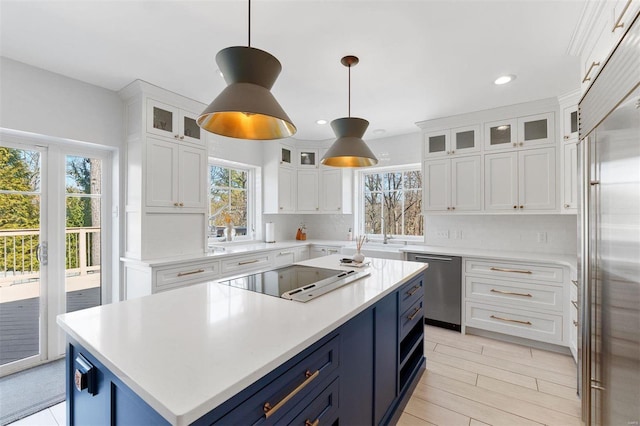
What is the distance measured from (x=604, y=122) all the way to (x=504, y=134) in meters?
2.09

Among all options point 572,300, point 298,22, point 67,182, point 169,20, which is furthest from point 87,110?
point 572,300

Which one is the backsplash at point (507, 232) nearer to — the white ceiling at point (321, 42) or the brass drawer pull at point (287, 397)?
the white ceiling at point (321, 42)

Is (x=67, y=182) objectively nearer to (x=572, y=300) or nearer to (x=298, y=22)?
(x=298, y=22)

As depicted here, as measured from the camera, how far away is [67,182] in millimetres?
2834

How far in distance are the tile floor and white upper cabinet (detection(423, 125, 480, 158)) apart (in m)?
2.22

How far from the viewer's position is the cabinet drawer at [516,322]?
290cm

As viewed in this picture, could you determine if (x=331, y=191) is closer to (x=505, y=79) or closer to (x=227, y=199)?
(x=227, y=199)

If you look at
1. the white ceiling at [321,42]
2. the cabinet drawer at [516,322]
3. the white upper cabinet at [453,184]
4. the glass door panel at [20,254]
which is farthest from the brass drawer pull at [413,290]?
the glass door panel at [20,254]

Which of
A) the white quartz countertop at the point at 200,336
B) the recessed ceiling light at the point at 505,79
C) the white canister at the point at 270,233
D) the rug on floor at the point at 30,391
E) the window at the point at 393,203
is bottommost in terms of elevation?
the rug on floor at the point at 30,391

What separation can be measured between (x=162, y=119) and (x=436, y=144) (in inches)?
126

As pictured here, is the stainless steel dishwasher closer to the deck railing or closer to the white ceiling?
the white ceiling

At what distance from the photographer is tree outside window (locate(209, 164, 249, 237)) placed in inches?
161

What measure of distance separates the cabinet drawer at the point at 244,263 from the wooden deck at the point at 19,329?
165 centimetres

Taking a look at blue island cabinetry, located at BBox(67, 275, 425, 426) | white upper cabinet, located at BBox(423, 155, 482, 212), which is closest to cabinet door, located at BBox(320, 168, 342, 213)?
Result: white upper cabinet, located at BBox(423, 155, 482, 212)
